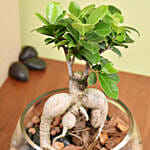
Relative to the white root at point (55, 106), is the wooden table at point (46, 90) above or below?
below

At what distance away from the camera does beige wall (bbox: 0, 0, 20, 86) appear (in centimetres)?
100

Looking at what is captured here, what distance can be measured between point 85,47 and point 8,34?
756mm

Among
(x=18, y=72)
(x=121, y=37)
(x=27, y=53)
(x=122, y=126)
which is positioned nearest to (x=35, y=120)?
(x=122, y=126)

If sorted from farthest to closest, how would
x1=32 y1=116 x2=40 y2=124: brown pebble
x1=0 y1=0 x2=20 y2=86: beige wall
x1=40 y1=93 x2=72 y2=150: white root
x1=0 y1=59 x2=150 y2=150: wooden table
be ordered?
1. x1=0 y1=0 x2=20 y2=86: beige wall
2. x1=0 y1=59 x2=150 y2=150: wooden table
3. x1=32 y1=116 x2=40 y2=124: brown pebble
4. x1=40 y1=93 x2=72 y2=150: white root

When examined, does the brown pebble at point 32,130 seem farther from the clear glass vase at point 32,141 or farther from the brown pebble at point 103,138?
the brown pebble at point 103,138

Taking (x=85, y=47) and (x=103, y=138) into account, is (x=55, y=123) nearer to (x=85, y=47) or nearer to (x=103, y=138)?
(x=103, y=138)

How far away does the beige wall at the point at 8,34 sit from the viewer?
1.00 metres

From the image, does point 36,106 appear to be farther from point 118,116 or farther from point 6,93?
point 6,93

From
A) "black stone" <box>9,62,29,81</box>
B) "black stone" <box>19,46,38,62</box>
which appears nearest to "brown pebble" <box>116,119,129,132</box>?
"black stone" <box>9,62,29,81</box>

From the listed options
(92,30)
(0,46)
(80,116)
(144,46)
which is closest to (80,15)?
(92,30)

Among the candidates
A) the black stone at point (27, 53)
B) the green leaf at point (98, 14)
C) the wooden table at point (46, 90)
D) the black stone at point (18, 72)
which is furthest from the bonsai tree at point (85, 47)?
the black stone at point (27, 53)

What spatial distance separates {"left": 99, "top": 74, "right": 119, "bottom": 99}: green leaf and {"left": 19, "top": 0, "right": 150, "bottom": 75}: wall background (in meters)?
0.73

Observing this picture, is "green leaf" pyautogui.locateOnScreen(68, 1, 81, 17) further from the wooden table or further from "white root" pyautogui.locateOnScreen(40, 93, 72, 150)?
the wooden table

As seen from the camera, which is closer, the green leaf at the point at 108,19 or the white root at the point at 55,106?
the green leaf at the point at 108,19
